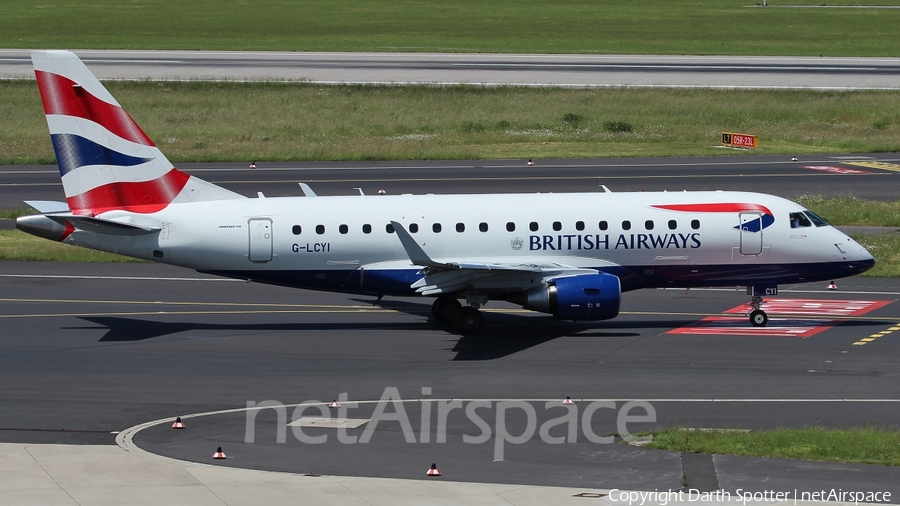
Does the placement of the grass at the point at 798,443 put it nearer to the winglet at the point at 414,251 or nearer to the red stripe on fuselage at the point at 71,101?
the winglet at the point at 414,251

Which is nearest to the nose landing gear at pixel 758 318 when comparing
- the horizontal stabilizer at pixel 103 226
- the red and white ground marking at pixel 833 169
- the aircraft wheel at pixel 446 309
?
the aircraft wheel at pixel 446 309

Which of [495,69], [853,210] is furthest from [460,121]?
[853,210]

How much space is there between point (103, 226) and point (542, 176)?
34.3m

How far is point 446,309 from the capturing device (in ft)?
118

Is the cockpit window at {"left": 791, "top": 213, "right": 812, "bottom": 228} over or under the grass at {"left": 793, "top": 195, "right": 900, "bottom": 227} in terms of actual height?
over

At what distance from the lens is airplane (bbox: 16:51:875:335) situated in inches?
1378

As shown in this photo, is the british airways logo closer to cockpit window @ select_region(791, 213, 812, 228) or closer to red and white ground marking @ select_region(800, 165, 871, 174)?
cockpit window @ select_region(791, 213, 812, 228)

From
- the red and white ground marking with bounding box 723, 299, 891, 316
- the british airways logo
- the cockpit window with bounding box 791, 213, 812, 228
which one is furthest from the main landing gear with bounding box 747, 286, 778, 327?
the cockpit window with bounding box 791, 213, 812, 228

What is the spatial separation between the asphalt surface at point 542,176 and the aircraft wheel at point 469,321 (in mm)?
25220

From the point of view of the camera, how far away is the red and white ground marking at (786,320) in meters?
34.6

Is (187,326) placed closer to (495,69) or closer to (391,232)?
(391,232)

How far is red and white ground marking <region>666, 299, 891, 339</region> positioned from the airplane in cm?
79

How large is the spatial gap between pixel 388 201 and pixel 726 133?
46.5m

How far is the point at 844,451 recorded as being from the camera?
72.7ft
